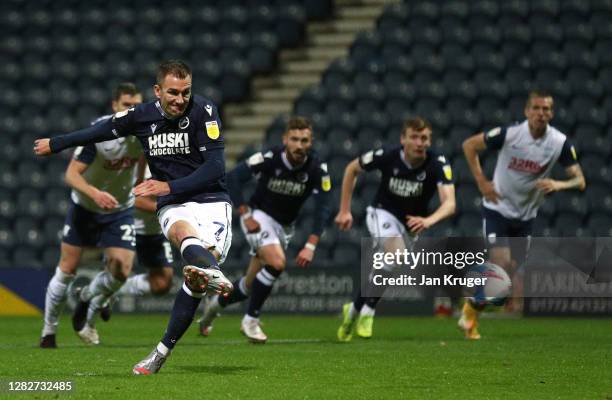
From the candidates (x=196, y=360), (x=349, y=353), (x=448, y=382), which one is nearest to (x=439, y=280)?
(x=349, y=353)

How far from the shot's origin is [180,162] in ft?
26.4

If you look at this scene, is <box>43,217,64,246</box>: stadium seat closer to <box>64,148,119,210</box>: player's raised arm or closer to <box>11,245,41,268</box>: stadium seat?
<box>11,245,41,268</box>: stadium seat

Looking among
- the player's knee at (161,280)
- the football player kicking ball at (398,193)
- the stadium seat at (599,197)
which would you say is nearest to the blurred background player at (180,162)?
the player's knee at (161,280)

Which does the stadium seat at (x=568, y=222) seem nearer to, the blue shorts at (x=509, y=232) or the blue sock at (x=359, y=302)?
the blue shorts at (x=509, y=232)

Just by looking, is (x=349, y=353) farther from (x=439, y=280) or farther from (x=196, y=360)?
(x=439, y=280)

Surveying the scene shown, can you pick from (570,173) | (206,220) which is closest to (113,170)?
(206,220)

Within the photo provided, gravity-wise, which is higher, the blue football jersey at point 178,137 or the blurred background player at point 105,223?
the blue football jersey at point 178,137

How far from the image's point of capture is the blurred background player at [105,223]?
34.0 feet

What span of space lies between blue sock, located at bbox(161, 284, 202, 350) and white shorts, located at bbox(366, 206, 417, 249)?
176 inches

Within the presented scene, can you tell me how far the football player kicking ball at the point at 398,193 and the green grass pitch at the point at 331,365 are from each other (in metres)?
0.35

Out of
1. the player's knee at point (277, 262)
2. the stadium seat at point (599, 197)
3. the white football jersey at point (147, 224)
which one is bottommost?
the stadium seat at point (599, 197)

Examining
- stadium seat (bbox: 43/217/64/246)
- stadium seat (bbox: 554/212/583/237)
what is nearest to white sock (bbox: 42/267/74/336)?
stadium seat (bbox: 43/217/64/246)

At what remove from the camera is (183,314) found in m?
7.69

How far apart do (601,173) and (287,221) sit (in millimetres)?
7456
